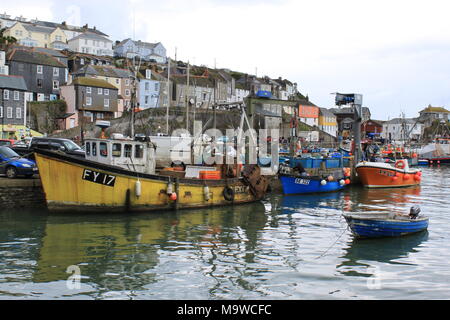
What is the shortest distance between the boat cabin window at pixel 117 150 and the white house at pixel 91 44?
97.9 meters

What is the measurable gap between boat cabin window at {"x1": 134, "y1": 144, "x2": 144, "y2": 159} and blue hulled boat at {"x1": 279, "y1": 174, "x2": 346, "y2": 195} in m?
10.9

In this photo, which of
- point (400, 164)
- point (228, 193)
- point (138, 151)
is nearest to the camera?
point (138, 151)

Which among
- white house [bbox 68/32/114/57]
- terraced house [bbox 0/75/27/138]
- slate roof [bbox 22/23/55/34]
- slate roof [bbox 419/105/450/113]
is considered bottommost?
terraced house [bbox 0/75/27/138]


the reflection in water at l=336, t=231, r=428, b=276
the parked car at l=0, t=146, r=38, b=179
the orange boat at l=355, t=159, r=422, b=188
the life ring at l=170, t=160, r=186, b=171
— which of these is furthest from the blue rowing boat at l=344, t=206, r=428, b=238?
the orange boat at l=355, t=159, r=422, b=188

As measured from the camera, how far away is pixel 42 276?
1181cm

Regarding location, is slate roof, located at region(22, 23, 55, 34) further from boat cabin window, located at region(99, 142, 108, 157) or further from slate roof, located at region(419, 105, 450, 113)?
slate roof, located at region(419, 105, 450, 113)

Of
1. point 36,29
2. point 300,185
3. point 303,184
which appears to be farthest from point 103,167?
point 36,29

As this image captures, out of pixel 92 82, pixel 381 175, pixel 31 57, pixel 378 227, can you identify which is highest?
pixel 31 57

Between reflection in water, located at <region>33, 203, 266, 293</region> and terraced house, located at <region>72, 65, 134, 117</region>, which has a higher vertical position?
terraced house, located at <region>72, 65, 134, 117</region>

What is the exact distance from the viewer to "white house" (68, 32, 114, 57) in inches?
4397

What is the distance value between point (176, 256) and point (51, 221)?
743cm

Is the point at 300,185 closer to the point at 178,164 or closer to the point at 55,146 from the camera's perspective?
the point at 178,164

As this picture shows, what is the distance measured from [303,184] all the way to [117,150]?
13858mm

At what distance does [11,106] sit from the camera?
57.1 meters
